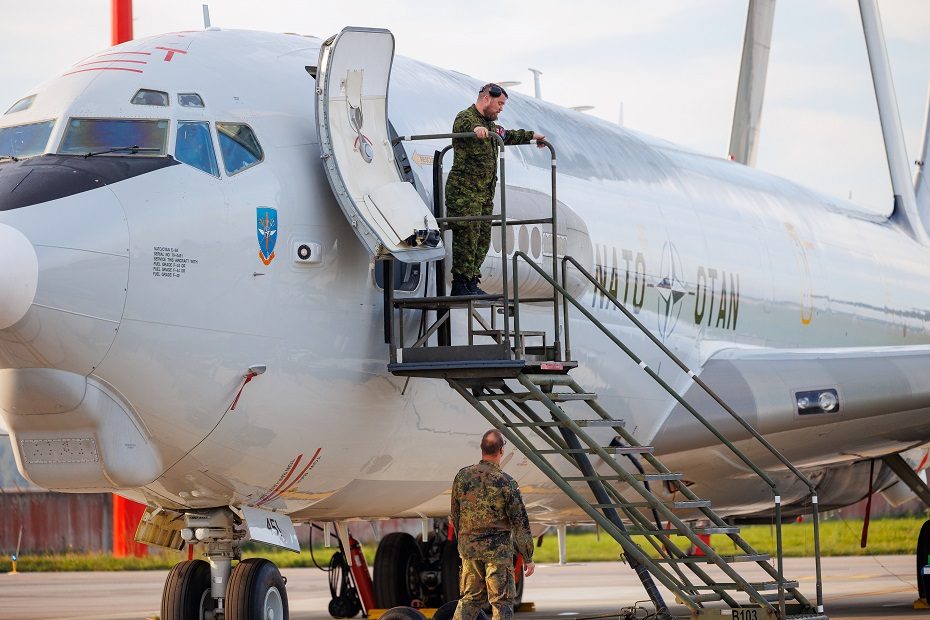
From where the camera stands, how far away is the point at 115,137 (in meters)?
9.09

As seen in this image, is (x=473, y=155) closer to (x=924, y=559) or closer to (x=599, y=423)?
(x=599, y=423)

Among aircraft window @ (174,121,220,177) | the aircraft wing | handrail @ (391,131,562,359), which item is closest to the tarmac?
the aircraft wing

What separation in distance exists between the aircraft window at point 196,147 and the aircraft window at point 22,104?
44.9 inches

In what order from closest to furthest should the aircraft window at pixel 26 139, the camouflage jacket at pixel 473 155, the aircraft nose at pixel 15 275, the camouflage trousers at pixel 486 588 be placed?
the aircraft nose at pixel 15 275
the aircraft window at pixel 26 139
the camouflage trousers at pixel 486 588
the camouflage jacket at pixel 473 155

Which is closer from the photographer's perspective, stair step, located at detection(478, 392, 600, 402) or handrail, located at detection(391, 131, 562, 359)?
handrail, located at detection(391, 131, 562, 359)

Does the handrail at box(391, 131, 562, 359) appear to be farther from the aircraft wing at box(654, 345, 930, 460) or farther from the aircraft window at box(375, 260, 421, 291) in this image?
the aircraft wing at box(654, 345, 930, 460)

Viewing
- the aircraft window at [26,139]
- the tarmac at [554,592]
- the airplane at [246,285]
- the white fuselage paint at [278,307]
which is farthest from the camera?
the tarmac at [554,592]

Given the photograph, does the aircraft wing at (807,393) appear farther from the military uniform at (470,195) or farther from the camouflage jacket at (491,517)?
the camouflage jacket at (491,517)

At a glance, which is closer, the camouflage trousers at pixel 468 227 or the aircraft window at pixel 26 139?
the aircraft window at pixel 26 139

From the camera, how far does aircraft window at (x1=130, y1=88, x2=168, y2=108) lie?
9.31m

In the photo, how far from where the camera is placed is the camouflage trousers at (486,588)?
9250 mm

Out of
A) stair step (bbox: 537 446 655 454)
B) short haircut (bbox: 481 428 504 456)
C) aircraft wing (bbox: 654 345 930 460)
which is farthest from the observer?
aircraft wing (bbox: 654 345 930 460)

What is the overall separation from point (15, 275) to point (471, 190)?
329cm

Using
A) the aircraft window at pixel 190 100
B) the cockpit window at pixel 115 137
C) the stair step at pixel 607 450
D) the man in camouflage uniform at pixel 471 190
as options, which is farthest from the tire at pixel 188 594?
the aircraft window at pixel 190 100
